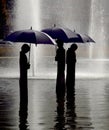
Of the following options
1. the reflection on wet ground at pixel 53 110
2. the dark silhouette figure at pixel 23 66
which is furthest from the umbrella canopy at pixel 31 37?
the reflection on wet ground at pixel 53 110

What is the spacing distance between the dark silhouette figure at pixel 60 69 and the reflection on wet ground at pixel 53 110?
250 mm

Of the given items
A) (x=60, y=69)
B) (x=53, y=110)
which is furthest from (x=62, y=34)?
(x=53, y=110)

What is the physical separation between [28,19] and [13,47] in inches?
827

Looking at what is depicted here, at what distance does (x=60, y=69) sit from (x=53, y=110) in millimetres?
3804

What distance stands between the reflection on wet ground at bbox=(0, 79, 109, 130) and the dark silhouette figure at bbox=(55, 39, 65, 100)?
250 mm

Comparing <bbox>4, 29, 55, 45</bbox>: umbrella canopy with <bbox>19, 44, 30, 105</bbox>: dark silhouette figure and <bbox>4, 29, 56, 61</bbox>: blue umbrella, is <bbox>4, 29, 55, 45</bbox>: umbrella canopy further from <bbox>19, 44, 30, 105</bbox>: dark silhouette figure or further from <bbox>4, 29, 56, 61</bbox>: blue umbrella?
<bbox>19, 44, 30, 105</bbox>: dark silhouette figure

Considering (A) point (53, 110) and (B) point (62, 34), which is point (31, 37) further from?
(B) point (62, 34)

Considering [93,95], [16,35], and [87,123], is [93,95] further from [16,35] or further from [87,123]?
[87,123]

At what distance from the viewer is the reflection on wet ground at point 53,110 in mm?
12227

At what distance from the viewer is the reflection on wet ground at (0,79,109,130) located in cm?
1223

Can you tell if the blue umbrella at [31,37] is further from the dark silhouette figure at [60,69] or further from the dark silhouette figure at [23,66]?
the dark silhouette figure at [60,69]

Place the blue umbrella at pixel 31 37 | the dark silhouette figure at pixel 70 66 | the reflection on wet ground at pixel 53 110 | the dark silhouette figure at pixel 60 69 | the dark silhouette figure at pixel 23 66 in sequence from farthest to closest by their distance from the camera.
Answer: the dark silhouette figure at pixel 70 66
the dark silhouette figure at pixel 60 69
the blue umbrella at pixel 31 37
the dark silhouette figure at pixel 23 66
the reflection on wet ground at pixel 53 110

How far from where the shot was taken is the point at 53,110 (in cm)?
1465

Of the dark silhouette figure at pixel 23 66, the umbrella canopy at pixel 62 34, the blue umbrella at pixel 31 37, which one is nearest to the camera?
the dark silhouette figure at pixel 23 66
